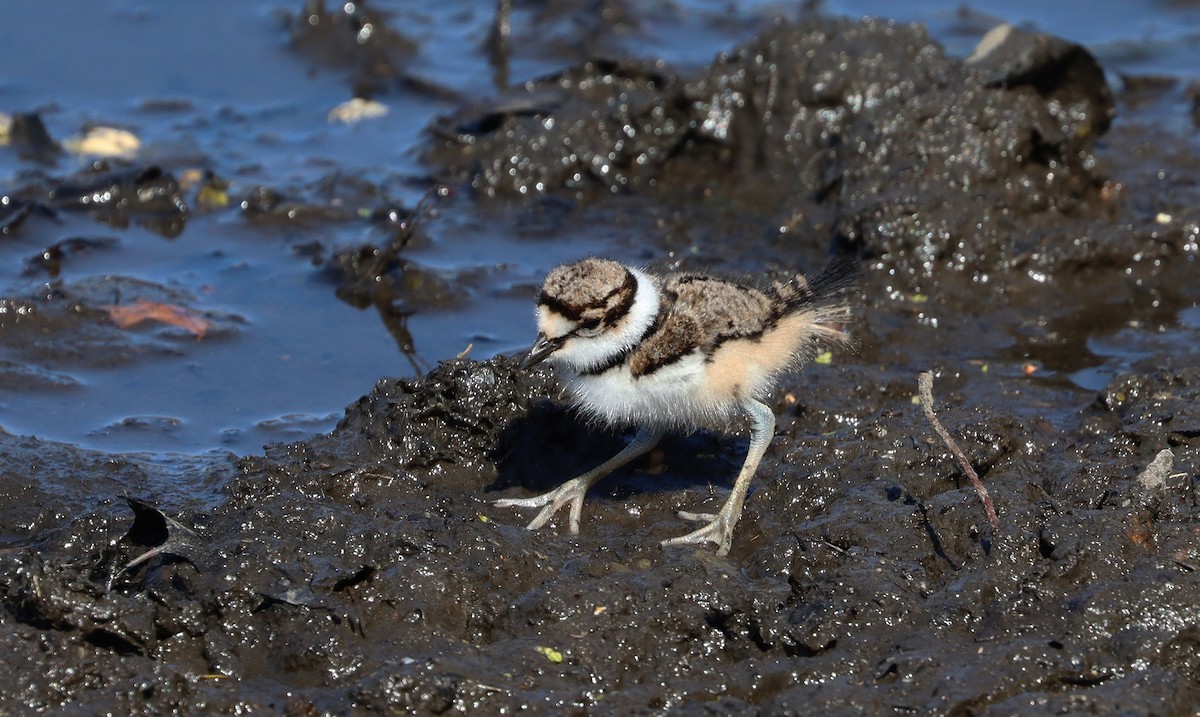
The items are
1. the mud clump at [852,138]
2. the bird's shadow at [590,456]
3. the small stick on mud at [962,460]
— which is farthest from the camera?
the mud clump at [852,138]

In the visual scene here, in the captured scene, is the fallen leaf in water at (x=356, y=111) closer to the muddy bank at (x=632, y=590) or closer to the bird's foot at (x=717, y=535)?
the muddy bank at (x=632, y=590)

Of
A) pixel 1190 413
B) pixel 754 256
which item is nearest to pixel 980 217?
pixel 754 256

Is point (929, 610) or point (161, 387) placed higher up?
point (161, 387)

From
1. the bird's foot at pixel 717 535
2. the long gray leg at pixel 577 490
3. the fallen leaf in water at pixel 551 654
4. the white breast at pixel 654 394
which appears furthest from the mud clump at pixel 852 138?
the fallen leaf in water at pixel 551 654

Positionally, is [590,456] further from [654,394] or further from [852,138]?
[852,138]

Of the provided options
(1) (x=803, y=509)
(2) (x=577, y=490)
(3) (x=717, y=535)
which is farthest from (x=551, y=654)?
(1) (x=803, y=509)

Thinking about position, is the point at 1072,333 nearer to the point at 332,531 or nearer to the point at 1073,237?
the point at 1073,237

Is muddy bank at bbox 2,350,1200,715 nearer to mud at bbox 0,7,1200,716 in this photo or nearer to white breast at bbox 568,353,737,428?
mud at bbox 0,7,1200,716
